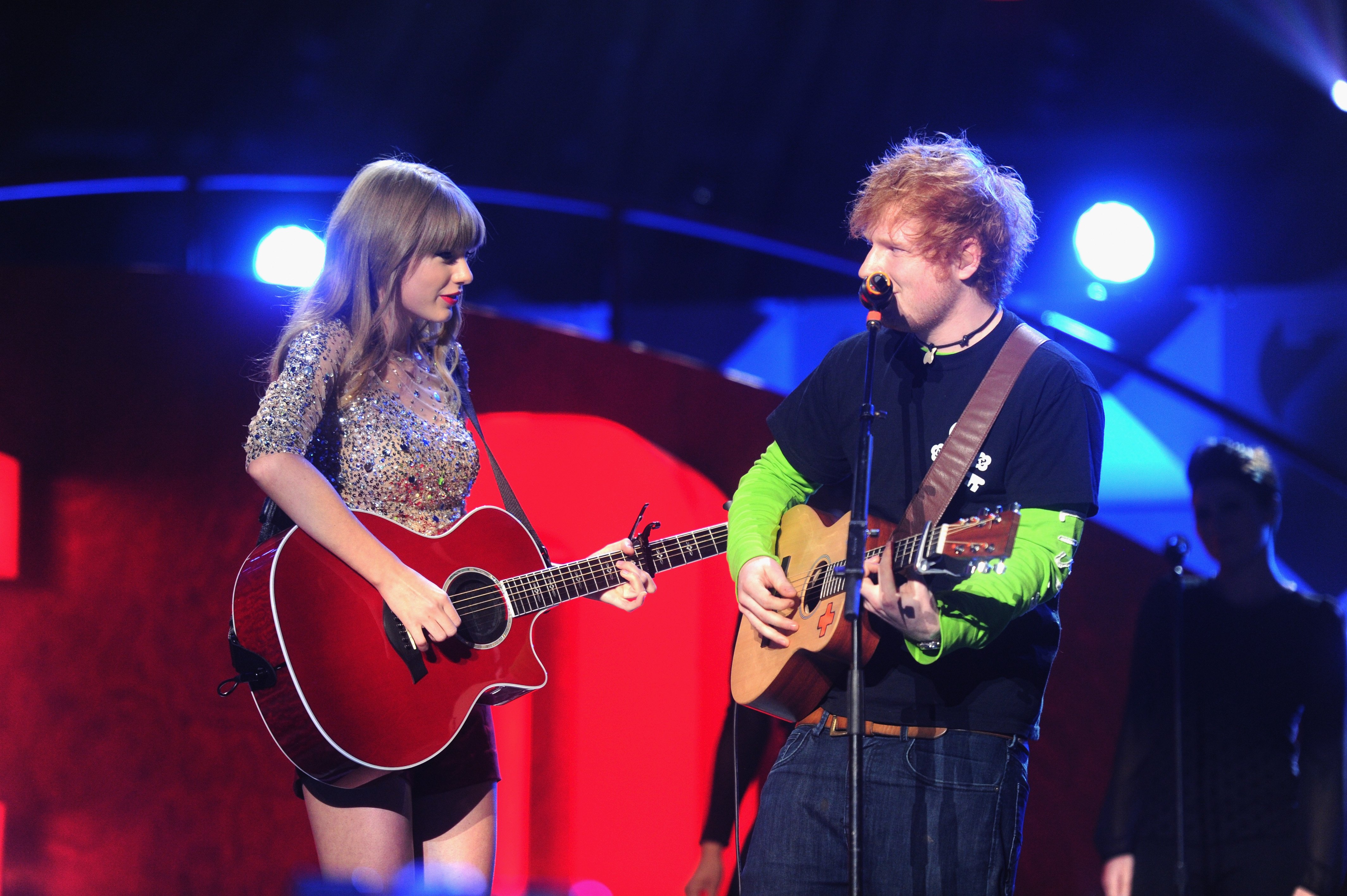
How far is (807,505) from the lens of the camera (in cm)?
258

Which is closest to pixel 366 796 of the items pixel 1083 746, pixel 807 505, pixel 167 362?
pixel 807 505

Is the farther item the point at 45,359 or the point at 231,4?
the point at 231,4

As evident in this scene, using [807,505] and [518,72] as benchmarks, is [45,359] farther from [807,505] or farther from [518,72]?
[518,72]

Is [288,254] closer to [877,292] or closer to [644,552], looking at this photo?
[644,552]

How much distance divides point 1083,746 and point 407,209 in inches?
120

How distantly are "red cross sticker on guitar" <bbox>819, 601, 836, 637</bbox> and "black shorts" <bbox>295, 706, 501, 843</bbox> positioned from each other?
911 millimetres

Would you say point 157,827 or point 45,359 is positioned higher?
point 45,359

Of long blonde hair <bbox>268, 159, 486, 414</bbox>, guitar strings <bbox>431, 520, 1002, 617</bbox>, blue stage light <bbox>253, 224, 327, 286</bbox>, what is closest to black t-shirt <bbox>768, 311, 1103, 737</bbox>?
guitar strings <bbox>431, 520, 1002, 617</bbox>

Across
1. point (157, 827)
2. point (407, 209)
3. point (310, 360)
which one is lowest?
point (157, 827)

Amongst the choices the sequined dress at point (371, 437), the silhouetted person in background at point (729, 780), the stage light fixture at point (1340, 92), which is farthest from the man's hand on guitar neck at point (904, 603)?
the stage light fixture at point (1340, 92)

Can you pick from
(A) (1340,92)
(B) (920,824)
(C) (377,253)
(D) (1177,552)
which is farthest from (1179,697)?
(A) (1340,92)

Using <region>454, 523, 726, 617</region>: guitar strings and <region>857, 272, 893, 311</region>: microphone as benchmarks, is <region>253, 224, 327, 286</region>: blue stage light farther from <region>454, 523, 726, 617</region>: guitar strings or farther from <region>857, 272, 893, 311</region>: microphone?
<region>857, 272, 893, 311</region>: microphone

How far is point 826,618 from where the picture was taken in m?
2.20

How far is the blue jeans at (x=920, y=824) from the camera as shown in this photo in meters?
2.05
